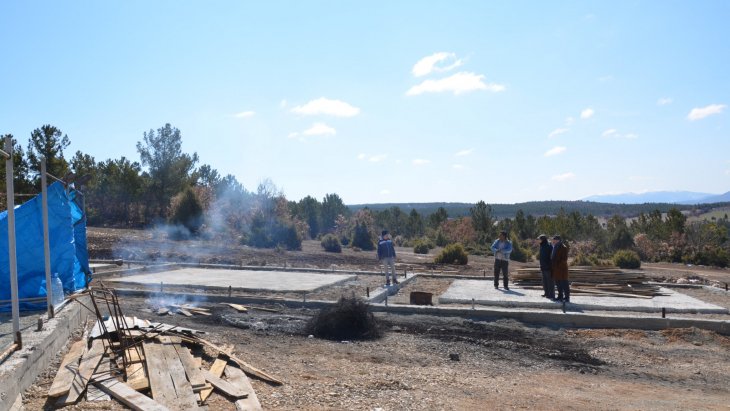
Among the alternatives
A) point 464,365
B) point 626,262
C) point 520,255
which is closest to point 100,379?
point 464,365

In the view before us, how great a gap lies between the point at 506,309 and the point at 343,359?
466 cm

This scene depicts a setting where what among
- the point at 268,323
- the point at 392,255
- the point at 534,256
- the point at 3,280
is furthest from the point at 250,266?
the point at 534,256

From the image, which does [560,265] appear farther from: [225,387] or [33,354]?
[33,354]

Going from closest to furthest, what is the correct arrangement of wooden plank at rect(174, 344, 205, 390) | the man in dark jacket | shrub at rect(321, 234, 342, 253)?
wooden plank at rect(174, 344, 205, 390), the man in dark jacket, shrub at rect(321, 234, 342, 253)

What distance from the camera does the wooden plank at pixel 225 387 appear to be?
5.66 m

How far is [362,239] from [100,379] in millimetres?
28053

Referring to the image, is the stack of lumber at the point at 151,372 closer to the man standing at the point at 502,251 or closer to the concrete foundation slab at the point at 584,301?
the concrete foundation slab at the point at 584,301

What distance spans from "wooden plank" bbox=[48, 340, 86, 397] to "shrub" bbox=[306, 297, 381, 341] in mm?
3432

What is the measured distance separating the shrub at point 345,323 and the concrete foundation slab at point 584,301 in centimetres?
279

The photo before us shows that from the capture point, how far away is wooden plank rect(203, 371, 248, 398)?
5660mm

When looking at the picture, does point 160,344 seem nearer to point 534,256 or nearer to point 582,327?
point 582,327

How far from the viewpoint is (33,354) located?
19.3 feet

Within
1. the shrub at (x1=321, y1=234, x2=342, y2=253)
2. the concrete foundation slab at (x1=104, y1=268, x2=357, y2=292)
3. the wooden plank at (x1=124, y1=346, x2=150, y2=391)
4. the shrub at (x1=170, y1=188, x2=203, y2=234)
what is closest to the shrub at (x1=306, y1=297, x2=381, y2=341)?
the wooden plank at (x1=124, y1=346, x2=150, y2=391)

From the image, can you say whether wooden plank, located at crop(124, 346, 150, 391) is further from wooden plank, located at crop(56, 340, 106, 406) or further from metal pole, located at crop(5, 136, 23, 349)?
metal pole, located at crop(5, 136, 23, 349)
